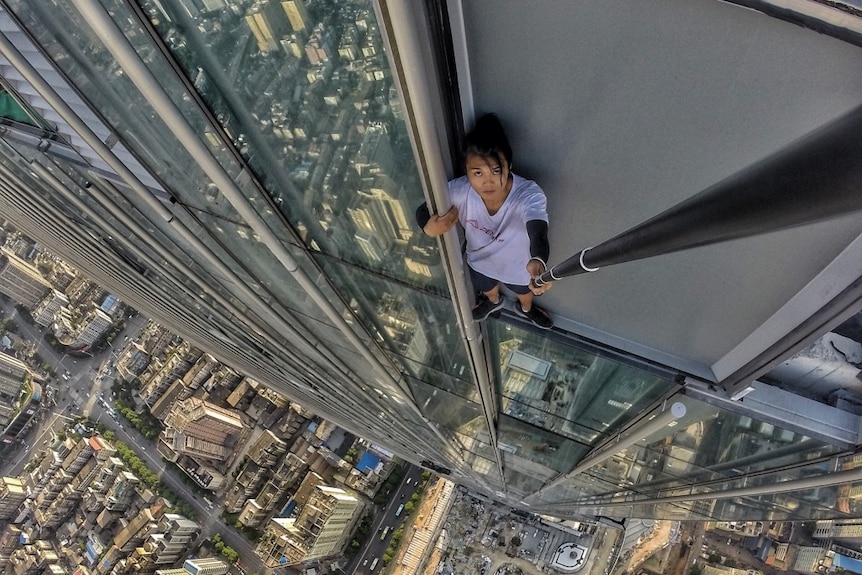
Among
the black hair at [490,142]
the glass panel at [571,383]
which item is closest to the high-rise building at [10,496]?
the glass panel at [571,383]

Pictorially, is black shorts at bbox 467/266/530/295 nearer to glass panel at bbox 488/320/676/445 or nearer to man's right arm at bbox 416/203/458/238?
glass panel at bbox 488/320/676/445

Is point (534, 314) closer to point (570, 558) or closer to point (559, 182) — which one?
point (559, 182)

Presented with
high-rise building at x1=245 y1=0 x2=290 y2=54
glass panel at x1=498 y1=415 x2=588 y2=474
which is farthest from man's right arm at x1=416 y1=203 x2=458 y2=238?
glass panel at x1=498 y1=415 x2=588 y2=474

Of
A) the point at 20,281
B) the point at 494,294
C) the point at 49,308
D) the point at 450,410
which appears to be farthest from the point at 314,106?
the point at 20,281

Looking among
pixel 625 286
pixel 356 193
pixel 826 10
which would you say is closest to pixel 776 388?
pixel 625 286

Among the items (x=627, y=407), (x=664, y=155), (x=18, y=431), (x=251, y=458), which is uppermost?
(x=664, y=155)

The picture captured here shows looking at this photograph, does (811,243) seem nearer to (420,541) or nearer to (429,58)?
(429,58)
